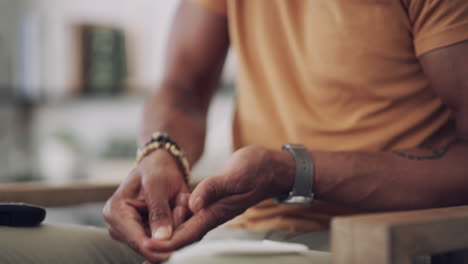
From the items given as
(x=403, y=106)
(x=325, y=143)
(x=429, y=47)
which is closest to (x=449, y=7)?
(x=429, y=47)

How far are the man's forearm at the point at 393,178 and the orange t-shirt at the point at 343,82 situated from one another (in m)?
0.09

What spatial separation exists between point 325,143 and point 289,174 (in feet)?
0.62

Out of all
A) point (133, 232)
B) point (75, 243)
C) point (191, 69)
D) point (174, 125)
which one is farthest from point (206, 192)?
point (191, 69)

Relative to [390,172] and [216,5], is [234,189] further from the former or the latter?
[216,5]

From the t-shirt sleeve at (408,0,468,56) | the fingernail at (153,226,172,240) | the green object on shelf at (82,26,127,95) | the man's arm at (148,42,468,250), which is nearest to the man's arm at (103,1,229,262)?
the fingernail at (153,226,172,240)

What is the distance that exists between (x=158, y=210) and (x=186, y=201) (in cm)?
5

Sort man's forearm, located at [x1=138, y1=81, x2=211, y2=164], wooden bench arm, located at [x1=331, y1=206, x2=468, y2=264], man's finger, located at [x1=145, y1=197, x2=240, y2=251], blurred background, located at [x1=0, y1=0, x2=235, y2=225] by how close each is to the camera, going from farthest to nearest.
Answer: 1. blurred background, located at [x1=0, y1=0, x2=235, y2=225]
2. man's forearm, located at [x1=138, y1=81, x2=211, y2=164]
3. man's finger, located at [x1=145, y1=197, x2=240, y2=251]
4. wooden bench arm, located at [x1=331, y1=206, x2=468, y2=264]

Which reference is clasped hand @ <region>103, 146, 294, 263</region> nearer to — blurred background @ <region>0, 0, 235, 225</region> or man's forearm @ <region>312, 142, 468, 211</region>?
man's forearm @ <region>312, 142, 468, 211</region>

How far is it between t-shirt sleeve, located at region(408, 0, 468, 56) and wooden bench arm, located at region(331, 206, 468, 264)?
13.8 inches

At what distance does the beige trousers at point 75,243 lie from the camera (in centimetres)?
82

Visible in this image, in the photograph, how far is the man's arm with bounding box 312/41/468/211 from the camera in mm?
833

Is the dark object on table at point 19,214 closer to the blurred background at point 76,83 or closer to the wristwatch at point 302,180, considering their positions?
the wristwatch at point 302,180

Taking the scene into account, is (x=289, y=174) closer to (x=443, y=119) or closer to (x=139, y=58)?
(x=443, y=119)

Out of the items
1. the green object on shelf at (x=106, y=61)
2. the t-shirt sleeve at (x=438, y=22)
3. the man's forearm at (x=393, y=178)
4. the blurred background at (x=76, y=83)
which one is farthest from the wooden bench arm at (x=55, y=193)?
the green object on shelf at (x=106, y=61)
